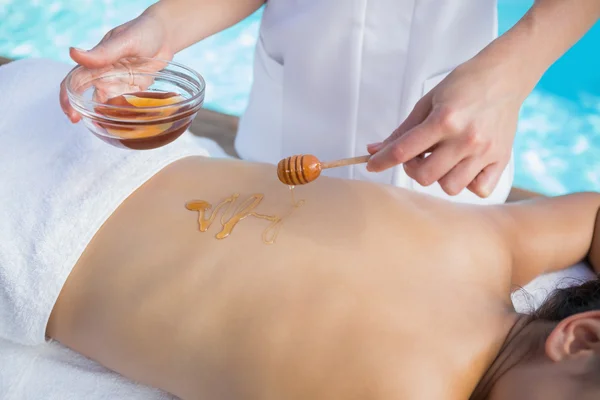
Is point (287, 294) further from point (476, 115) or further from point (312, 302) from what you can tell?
point (476, 115)

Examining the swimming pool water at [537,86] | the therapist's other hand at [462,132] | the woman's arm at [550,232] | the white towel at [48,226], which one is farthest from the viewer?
the swimming pool water at [537,86]

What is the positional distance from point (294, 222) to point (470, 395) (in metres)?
0.34

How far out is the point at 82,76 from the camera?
861 mm

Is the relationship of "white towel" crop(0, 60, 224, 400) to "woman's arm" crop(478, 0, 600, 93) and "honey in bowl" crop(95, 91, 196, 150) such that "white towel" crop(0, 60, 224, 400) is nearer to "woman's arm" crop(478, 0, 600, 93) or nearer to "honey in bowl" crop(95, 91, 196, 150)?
"honey in bowl" crop(95, 91, 196, 150)

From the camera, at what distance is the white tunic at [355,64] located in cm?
102

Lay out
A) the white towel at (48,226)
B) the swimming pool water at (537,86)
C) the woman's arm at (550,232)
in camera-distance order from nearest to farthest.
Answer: the white towel at (48,226)
the woman's arm at (550,232)
the swimming pool water at (537,86)

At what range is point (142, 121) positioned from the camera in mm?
761

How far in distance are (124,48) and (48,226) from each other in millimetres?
297

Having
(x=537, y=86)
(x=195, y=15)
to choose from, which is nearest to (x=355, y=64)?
(x=195, y=15)

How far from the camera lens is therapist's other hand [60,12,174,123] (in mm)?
846

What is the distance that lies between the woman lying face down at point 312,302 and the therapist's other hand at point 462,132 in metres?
→ 0.15

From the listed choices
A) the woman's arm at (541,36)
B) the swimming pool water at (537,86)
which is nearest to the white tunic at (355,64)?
the woman's arm at (541,36)

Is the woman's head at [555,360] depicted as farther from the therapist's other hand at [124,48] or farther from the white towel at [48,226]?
the therapist's other hand at [124,48]

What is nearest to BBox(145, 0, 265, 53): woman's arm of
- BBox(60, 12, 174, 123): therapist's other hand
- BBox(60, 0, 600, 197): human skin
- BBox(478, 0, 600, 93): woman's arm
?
BBox(60, 12, 174, 123): therapist's other hand
